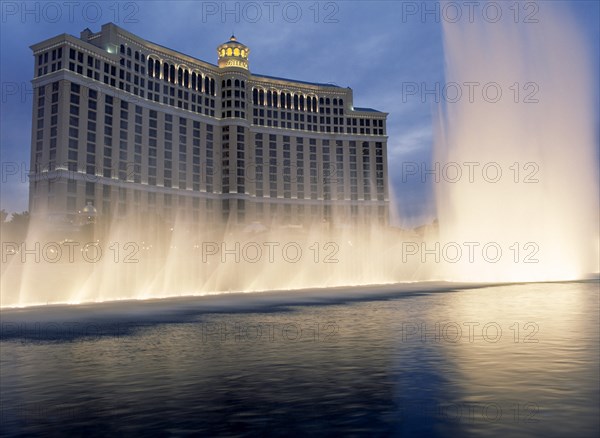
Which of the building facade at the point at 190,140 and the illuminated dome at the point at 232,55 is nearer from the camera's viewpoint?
the building facade at the point at 190,140

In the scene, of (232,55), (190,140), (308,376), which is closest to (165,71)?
(190,140)

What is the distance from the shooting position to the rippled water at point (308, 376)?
7.09 meters

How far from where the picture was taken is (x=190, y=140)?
120m

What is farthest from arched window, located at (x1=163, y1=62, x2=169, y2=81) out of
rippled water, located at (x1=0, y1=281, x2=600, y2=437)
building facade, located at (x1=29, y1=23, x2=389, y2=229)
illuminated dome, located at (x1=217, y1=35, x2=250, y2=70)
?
rippled water, located at (x1=0, y1=281, x2=600, y2=437)

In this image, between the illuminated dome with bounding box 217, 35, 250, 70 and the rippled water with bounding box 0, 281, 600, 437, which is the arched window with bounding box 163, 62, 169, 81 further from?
the rippled water with bounding box 0, 281, 600, 437

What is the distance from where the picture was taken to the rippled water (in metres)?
7.09

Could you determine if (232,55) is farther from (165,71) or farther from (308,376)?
(308,376)

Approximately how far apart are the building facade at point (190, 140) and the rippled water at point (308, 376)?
81.6 m

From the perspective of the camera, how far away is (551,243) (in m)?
41.4

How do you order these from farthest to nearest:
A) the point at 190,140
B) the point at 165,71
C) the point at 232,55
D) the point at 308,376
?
the point at 232,55, the point at 190,140, the point at 165,71, the point at 308,376

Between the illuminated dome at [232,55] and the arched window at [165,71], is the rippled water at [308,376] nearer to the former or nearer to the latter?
the arched window at [165,71]

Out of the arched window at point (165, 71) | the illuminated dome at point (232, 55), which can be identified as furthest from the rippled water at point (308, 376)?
the illuminated dome at point (232, 55)

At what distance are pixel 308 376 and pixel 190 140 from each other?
114368 millimetres

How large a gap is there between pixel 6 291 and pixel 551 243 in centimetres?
3546
